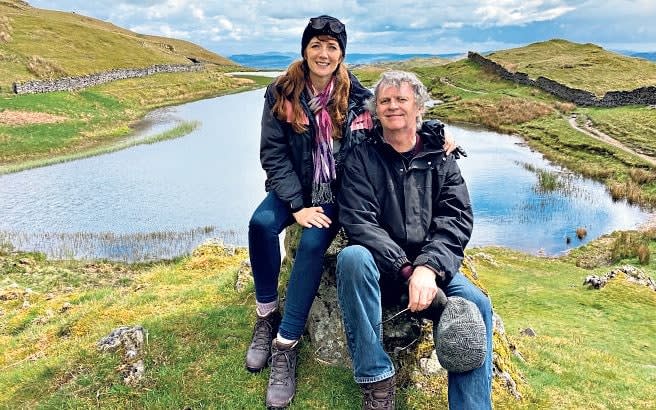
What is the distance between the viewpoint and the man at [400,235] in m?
6.16

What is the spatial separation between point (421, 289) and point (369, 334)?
0.78 metres

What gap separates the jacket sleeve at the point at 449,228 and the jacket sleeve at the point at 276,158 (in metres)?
1.84

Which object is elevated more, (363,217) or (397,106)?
(397,106)

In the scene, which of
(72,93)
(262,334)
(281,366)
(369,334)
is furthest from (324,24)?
(72,93)

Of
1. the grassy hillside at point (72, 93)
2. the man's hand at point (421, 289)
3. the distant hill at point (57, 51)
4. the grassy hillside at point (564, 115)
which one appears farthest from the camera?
the distant hill at point (57, 51)

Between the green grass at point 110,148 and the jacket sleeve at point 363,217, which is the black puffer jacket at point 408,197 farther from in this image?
the green grass at point 110,148

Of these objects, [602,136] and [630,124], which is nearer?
[602,136]

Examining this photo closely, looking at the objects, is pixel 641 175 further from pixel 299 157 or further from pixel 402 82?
pixel 299 157

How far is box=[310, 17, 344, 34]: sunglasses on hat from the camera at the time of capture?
7.28 m

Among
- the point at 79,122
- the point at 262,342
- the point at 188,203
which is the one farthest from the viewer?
the point at 79,122

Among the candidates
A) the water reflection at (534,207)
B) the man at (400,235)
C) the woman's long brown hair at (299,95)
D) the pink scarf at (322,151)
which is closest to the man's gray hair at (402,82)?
the man at (400,235)

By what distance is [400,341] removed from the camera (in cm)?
740

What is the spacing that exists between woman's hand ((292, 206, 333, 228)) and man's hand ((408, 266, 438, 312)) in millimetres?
1424

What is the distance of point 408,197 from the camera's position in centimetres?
700
